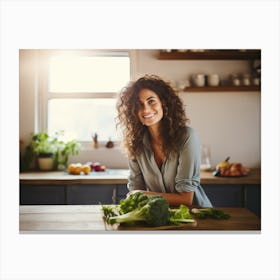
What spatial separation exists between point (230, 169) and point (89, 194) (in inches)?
31.7

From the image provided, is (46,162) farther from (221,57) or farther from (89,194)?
(221,57)

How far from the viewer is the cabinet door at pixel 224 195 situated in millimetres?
2473

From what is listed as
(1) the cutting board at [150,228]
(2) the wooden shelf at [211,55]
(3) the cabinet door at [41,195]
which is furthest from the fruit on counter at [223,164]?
(3) the cabinet door at [41,195]

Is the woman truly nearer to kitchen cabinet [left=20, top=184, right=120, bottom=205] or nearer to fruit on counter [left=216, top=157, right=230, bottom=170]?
kitchen cabinet [left=20, top=184, right=120, bottom=205]

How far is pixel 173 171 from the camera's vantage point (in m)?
2.42

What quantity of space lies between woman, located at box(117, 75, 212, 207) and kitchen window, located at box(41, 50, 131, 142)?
106 mm

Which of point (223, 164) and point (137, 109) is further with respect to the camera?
point (223, 164)

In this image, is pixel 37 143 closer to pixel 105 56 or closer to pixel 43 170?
pixel 43 170

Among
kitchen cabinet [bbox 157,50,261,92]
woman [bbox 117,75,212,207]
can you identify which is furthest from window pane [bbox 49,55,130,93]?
kitchen cabinet [bbox 157,50,261,92]

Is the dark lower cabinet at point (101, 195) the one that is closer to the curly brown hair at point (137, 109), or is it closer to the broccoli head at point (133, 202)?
the broccoli head at point (133, 202)

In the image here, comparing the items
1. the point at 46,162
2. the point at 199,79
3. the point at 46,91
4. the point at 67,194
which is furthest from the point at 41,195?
→ the point at 199,79

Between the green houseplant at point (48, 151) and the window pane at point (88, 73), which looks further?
the green houseplant at point (48, 151)
